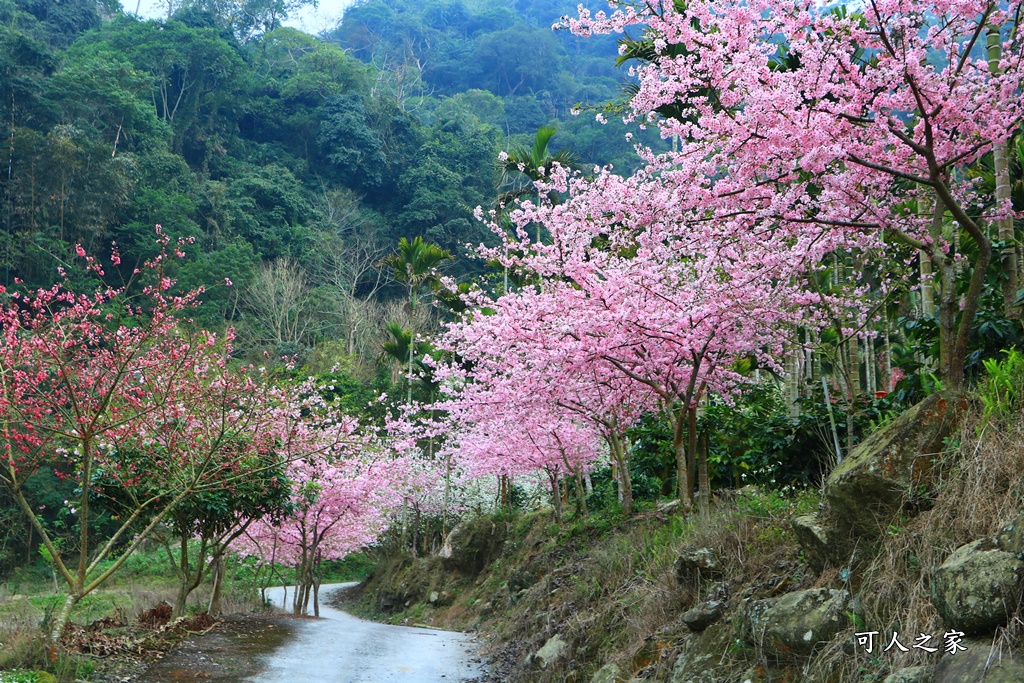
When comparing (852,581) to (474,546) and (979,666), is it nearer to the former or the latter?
(979,666)

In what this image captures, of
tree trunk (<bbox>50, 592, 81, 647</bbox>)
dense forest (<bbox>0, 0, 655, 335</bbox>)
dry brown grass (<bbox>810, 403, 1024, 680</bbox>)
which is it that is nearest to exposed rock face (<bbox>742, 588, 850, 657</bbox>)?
dry brown grass (<bbox>810, 403, 1024, 680</bbox>)

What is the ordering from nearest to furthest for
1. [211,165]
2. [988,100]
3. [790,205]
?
[988,100] < [790,205] < [211,165]

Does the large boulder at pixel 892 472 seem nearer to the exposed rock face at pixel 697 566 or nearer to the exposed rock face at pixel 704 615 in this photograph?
the exposed rock face at pixel 704 615

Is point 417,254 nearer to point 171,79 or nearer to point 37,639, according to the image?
point 37,639

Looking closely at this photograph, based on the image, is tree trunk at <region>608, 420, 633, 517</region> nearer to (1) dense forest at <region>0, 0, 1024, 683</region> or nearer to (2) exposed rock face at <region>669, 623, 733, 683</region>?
(1) dense forest at <region>0, 0, 1024, 683</region>

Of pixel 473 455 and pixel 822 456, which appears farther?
pixel 473 455

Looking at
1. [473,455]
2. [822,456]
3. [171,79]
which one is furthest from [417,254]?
[171,79]

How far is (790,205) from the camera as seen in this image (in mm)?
6133

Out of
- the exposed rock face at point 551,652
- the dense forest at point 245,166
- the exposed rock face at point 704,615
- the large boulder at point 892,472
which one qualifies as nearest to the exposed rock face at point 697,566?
the exposed rock face at point 704,615

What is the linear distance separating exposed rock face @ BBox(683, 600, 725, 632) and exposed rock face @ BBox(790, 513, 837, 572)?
2.18 feet

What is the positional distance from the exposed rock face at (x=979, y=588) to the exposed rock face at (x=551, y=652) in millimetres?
4301

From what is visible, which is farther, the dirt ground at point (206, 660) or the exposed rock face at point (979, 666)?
the dirt ground at point (206, 660)

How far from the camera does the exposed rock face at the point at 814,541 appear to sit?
4711 millimetres

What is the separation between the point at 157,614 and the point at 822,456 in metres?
8.28
